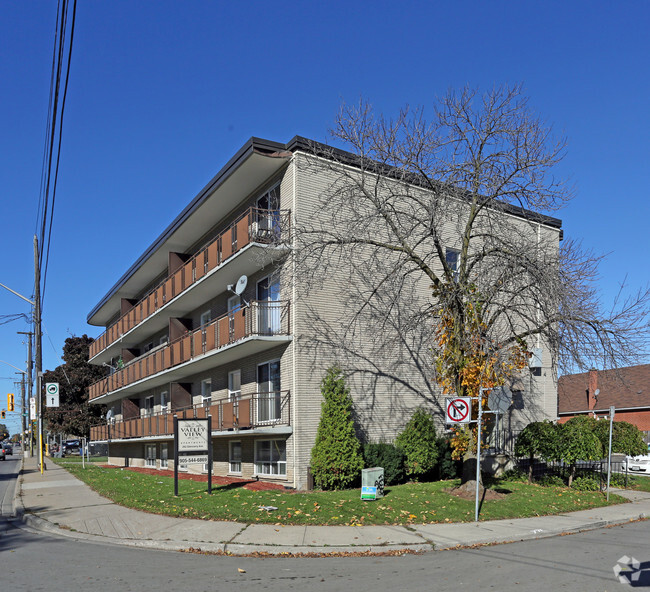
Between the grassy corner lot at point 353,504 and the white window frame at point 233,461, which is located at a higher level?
the grassy corner lot at point 353,504

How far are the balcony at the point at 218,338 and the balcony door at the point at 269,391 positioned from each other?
2.48ft

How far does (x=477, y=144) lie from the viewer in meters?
15.5

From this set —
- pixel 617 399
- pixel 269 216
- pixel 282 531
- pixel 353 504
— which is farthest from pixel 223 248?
pixel 617 399

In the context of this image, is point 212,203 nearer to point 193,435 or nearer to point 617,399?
point 193,435

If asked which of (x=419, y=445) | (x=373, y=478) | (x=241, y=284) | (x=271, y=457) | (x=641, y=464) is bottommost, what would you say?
(x=641, y=464)

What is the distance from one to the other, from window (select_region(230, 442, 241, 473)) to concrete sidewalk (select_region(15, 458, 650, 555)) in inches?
285

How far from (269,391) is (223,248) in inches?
219

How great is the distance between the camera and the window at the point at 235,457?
22.2m

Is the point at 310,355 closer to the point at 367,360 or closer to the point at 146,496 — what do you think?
the point at 367,360

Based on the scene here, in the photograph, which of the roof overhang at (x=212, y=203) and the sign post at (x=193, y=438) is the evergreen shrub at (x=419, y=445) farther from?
the roof overhang at (x=212, y=203)

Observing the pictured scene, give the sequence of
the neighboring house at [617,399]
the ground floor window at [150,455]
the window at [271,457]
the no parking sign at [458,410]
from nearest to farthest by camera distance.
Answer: the no parking sign at [458,410], the window at [271,457], the ground floor window at [150,455], the neighboring house at [617,399]

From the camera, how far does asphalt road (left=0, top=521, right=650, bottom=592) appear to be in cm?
798

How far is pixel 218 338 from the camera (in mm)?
20750

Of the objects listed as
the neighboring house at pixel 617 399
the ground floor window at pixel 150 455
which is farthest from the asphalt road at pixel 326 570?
the neighboring house at pixel 617 399
